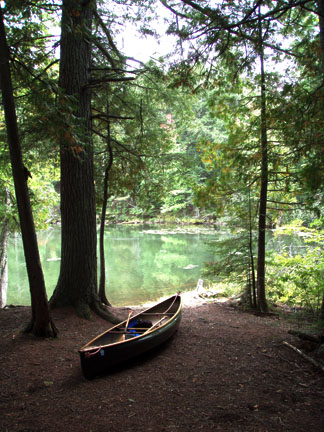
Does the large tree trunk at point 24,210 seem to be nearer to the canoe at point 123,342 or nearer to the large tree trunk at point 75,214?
the canoe at point 123,342

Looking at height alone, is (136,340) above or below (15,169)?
below

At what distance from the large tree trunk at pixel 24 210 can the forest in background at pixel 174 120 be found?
0.34ft

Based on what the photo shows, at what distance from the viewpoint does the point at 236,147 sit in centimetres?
679

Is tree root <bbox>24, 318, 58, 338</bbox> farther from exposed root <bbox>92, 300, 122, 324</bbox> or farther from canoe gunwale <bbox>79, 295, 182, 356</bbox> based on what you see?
exposed root <bbox>92, 300, 122, 324</bbox>

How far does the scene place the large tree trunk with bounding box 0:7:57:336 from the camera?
3.75m

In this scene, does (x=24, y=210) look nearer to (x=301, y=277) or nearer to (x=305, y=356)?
(x=305, y=356)

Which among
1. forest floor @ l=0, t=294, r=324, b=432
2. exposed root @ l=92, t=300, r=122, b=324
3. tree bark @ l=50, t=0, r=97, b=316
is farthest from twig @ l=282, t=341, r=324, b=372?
tree bark @ l=50, t=0, r=97, b=316

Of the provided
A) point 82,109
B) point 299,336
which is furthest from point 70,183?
point 299,336

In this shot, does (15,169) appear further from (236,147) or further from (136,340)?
(236,147)

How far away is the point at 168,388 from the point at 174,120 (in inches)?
266

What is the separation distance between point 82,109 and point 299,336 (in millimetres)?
5489

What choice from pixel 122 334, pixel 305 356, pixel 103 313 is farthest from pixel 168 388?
pixel 103 313

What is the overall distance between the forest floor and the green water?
618 cm

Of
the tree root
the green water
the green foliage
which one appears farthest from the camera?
the green water
